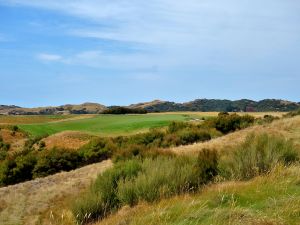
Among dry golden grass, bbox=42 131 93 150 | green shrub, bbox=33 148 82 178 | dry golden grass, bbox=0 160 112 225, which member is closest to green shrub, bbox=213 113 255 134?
green shrub, bbox=33 148 82 178

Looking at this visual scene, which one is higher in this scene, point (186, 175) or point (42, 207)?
point (186, 175)

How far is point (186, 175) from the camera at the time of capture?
1325cm

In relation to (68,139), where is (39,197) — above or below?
above

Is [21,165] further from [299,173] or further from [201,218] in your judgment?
[201,218]

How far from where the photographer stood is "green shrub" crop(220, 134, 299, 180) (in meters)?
14.1

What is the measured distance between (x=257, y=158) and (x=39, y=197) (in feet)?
31.4

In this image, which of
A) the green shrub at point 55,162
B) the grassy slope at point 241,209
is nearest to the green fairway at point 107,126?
the green shrub at point 55,162

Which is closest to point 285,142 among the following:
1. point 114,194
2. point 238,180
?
point 238,180

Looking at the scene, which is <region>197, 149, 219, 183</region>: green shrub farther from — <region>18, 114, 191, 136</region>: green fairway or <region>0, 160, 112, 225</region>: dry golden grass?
<region>18, 114, 191, 136</region>: green fairway

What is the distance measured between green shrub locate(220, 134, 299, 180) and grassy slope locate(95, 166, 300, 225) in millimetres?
2572

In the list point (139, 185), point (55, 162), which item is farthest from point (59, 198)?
point (55, 162)

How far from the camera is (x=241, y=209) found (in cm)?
802

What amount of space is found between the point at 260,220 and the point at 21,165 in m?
32.1

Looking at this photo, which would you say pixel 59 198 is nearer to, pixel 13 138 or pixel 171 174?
pixel 171 174
